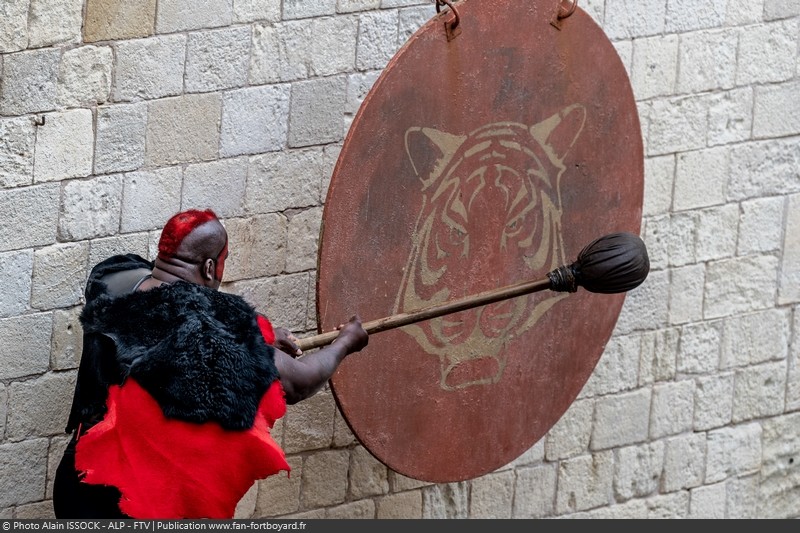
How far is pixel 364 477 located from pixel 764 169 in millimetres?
2152

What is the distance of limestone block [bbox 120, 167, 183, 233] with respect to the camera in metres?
4.44

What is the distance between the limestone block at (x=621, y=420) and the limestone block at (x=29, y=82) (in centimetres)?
263

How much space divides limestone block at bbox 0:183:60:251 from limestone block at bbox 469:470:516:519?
206 cm

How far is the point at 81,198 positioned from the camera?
4.37 metres

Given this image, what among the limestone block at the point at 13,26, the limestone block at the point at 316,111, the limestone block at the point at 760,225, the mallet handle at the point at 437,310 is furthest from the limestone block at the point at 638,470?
the limestone block at the point at 13,26

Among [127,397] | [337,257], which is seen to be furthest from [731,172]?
[127,397]

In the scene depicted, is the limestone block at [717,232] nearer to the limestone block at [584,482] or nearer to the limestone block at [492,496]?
the limestone block at [584,482]

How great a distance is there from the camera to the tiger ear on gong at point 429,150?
411 centimetres

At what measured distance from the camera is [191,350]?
3.40 metres

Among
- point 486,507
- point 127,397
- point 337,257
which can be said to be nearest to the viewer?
point 127,397

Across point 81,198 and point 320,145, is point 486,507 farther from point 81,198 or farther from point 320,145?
point 81,198

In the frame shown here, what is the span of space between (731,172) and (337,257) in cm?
239

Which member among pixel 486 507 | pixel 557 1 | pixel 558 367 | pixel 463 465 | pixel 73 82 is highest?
pixel 557 1

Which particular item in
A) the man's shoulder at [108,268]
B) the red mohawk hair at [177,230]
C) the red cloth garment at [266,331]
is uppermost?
the red mohawk hair at [177,230]
